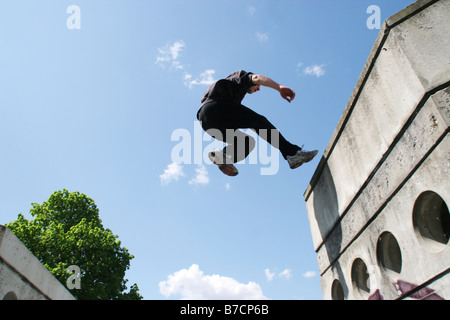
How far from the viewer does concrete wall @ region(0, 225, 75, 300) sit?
3.30 metres

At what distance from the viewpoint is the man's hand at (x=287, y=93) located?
161 inches

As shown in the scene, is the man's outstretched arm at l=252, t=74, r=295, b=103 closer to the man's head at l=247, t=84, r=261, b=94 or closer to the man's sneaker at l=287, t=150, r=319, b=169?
the man's head at l=247, t=84, r=261, b=94

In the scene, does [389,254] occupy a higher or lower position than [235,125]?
lower

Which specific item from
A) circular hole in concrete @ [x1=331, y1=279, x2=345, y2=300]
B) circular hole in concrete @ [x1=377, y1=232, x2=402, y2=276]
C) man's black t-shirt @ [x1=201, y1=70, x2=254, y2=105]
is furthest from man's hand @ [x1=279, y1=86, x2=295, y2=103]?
circular hole in concrete @ [x1=331, y1=279, x2=345, y2=300]

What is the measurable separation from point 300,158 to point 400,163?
4.56 feet

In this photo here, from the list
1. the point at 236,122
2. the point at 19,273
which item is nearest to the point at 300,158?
the point at 236,122

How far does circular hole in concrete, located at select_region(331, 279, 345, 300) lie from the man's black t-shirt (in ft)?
10.2

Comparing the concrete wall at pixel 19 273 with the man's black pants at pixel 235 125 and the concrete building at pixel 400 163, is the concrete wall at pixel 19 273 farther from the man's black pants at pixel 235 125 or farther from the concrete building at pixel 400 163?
the concrete building at pixel 400 163

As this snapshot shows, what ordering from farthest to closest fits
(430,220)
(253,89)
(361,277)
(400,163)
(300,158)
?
1. (253,89)
2. (300,158)
3. (361,277)
4. (400,163)
5. (430,220)

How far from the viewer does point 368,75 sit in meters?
3.12

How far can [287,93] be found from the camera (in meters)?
4.10

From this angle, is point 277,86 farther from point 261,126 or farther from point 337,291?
point 337,291

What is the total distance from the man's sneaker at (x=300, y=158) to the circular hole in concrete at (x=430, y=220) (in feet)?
5.17
